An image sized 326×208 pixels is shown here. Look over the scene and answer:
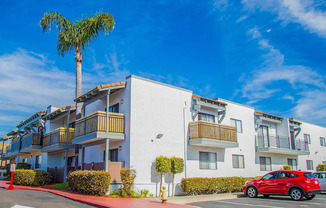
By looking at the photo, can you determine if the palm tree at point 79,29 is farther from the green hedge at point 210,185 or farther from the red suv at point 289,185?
the red suv at point 289,185

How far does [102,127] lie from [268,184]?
9940 millimetres

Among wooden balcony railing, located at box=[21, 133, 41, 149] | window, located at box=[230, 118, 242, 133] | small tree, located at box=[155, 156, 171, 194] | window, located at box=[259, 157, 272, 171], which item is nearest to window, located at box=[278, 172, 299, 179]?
small tree, located at box=[155, 156, 171, 194]

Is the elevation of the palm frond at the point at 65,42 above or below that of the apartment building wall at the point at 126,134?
above

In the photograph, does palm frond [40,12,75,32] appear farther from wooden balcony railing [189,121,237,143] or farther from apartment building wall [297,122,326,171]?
apartment building wall [297,122,326,171]

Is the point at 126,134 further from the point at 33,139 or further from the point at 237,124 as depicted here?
the point at 33,139

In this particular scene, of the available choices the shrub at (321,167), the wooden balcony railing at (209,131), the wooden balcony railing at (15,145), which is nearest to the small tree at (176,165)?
the wooden balcony railing at (209,131)

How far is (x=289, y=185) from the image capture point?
1525 cm

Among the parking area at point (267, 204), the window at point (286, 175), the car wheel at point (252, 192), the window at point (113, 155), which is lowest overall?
the parking area at point (267, 204)

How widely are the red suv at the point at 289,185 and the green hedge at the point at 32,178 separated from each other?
14.5 m

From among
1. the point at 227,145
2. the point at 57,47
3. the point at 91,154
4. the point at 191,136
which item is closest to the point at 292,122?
the point at 227,145

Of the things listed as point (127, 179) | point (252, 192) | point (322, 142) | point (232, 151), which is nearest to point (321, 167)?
point (322, 142)

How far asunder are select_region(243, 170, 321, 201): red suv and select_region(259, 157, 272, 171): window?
8.70m

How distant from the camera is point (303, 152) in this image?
27938 millimetres

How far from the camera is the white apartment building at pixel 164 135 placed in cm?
1716
